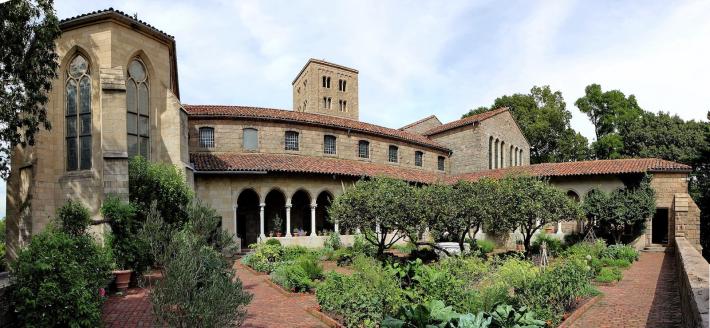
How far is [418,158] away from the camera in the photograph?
121 feet

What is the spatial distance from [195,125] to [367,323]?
73.2 feet

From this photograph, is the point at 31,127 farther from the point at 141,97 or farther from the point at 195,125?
the point at 195,125

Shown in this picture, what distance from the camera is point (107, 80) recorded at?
16141mm

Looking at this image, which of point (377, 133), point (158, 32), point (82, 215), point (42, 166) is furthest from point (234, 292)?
point (377, 133)

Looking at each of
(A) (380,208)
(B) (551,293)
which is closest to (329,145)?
(A) (380,208)

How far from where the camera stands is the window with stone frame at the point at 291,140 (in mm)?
29903

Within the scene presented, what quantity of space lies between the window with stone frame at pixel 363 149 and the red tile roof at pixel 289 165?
2.12 ft

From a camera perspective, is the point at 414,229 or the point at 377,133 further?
Answer: the point at 377,133

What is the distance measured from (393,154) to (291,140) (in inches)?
350

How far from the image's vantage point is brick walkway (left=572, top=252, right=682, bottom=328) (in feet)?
33.1

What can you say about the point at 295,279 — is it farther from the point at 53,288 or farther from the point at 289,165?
the point at 289,165

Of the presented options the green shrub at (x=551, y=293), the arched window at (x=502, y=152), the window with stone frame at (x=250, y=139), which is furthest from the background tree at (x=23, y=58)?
the arched window at (x=502, y=152)

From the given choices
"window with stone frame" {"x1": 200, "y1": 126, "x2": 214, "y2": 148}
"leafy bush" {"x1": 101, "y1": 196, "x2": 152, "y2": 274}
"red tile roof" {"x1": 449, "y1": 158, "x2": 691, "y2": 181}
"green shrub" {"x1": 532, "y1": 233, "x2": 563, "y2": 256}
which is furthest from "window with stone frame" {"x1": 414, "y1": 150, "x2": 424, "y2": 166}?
"leafy bush" {"x1": 101, "y1": 196, "x2": 152, "y2": 274}

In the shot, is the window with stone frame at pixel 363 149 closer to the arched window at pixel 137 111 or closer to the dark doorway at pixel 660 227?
the arched window at pixel 137 111
